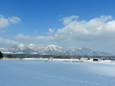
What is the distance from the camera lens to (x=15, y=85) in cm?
1120

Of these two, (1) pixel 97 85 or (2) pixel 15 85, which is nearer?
(2) pixel 15 85

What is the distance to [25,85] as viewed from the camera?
11195 mm

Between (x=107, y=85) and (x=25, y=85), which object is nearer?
(x=25, y=85)

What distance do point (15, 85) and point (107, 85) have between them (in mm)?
7650

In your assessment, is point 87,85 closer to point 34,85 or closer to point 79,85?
point 79,85

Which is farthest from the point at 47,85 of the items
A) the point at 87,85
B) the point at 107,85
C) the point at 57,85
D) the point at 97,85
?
the point at 107,85

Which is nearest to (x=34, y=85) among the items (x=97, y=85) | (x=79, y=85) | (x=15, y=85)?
(x=15, y=85)

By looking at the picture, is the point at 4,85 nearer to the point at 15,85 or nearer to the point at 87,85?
the point at 15,85

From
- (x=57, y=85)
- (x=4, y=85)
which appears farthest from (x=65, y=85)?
(x=4, y=85)

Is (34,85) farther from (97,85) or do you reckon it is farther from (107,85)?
(107,85)

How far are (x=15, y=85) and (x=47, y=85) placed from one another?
2524 mm

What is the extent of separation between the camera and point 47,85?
11484 millimetres

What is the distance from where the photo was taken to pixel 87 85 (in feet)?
38.9

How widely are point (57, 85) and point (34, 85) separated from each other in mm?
1858
